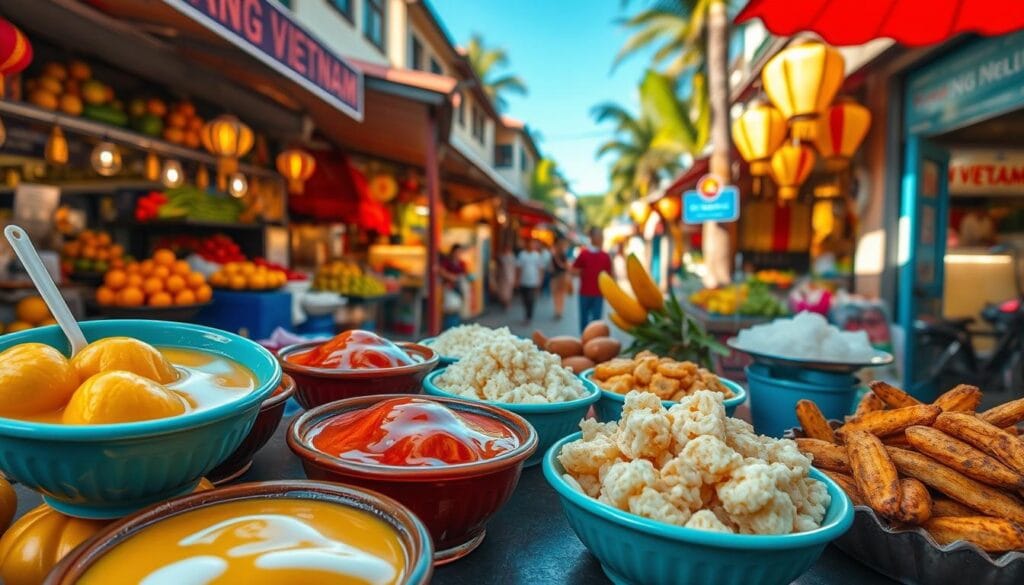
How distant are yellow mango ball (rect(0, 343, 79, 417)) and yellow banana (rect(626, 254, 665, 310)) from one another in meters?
2.60

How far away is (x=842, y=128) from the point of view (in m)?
5.89

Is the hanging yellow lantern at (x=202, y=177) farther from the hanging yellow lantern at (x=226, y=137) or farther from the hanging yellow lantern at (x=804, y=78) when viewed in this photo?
the hanging yellow lantern at (x=804, y=78)

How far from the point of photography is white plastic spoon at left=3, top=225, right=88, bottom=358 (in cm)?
97

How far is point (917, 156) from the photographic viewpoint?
18.8 ft

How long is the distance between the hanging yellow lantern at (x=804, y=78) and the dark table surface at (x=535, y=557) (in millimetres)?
4783

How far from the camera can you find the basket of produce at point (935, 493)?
101 centimetres

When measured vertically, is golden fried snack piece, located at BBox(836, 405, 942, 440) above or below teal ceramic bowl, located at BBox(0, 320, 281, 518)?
below

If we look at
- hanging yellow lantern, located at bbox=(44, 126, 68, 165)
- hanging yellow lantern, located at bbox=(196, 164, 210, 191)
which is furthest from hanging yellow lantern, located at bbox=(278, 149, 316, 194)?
hanging yellow lantern, located at bbox=(44, 126, 68, 165)

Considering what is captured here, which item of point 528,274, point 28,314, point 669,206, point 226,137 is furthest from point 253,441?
point 669,206

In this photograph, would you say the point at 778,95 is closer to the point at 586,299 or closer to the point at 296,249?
the point at 586,299

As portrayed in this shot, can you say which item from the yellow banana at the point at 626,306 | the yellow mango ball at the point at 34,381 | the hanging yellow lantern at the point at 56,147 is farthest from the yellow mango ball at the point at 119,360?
the hanging yellow lantern at the point at 56,147

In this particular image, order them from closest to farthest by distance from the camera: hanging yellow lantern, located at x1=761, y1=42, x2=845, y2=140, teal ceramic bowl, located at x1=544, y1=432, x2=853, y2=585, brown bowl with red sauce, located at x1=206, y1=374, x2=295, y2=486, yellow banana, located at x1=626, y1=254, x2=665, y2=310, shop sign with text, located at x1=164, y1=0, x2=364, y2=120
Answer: teal ceramic bowl, located at x1=544, y1=432, x2=853, y2=585
brown bowl with red sauce, located at x1=206, y1=374, x2=295, y2=486
yellow banana, located at x1=626, y1=254, x2=665, y2=310
shop sign with text, located at x1=164, y1=0, x2=364, y2=120
hanging yellow lantern, located at x1=761, y1=42, x2=845, y2=140

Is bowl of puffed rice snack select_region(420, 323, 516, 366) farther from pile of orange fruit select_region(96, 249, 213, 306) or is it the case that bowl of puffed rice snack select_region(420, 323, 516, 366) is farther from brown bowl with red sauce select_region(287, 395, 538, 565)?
pile of orange fruit select_region(96, 249, 213, 306)

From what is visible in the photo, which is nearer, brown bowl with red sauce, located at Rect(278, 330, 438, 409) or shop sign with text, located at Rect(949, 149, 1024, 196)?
brown bowl with red sauce, located at Rect(278, 330, 438, 409)
